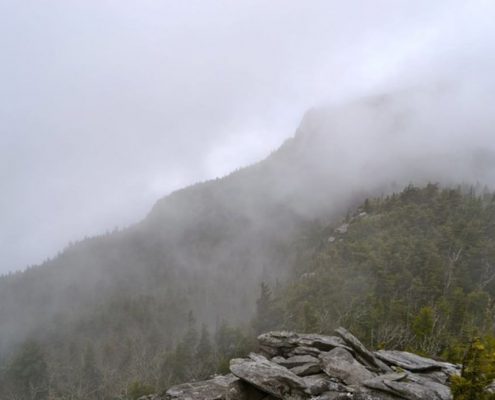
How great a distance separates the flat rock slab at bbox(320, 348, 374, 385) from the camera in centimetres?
1723

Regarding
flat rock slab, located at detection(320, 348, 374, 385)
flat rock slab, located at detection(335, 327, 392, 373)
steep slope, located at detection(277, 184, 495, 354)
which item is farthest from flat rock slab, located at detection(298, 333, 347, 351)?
steep slope, located at detection(277, 184, 495, 354)

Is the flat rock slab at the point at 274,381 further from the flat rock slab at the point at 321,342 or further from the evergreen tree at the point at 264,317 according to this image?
the evergreen tree at the point at 264,317

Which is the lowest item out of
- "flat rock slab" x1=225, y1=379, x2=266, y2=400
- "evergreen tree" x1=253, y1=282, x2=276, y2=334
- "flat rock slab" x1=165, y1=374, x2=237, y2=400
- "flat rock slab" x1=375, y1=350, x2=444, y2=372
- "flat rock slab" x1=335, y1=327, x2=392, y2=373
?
"evergreen tree" x1=253, y1=282, x2=276, y2=334

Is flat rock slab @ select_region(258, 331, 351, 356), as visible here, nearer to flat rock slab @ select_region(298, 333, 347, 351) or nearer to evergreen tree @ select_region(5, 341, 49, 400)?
flat rock slab @ select_region(298, 333, 347, 351)

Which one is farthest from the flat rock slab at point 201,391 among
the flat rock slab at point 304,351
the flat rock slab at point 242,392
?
the flat rock slab at point 304,351

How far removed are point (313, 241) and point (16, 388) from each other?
141 m

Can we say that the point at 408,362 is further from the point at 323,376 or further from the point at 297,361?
the point at 297,361

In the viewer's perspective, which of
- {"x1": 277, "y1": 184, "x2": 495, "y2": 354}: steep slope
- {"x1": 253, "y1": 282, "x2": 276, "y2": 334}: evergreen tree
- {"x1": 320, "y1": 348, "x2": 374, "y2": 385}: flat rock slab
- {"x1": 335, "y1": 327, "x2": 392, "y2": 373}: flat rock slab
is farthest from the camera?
{"x1": 253, "y1": 282, "x2": 276, "y2": 334}: evergreen tree

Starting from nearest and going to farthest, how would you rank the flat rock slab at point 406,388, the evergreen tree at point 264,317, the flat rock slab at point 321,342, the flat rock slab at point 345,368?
the flat rock slab at point 406,388 < the flat rock slab at point 345,368 < the flat rock slab at point 321,342 < the evergreen tree at point 264,317

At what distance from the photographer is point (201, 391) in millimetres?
19703

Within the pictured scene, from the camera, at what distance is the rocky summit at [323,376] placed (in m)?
16.1

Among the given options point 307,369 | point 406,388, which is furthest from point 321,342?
point 406,388

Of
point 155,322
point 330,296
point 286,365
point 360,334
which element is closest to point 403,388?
point 286,365

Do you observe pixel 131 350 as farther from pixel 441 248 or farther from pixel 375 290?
pixel 441 248
